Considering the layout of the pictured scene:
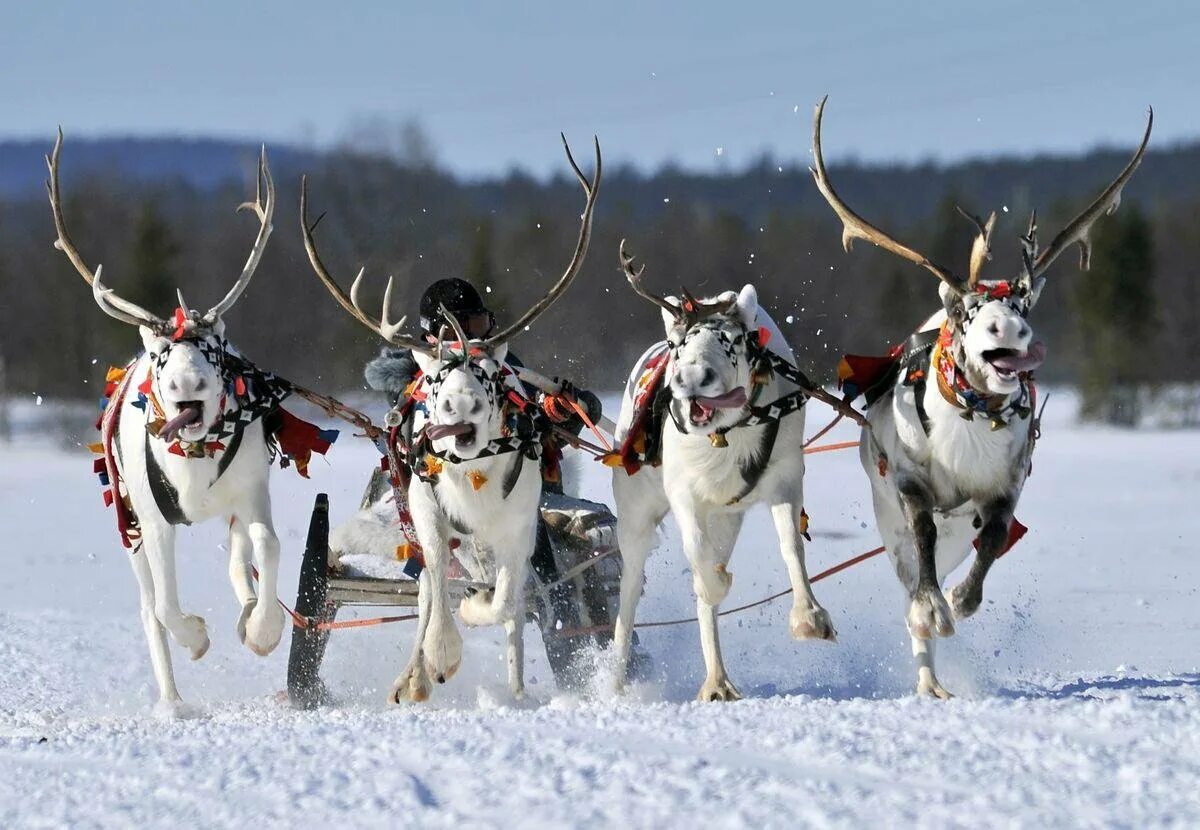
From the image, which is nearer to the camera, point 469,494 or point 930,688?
point 930,688

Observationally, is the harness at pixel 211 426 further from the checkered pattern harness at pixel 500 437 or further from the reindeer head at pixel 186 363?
the checkered pattern harness at pixel 500 437

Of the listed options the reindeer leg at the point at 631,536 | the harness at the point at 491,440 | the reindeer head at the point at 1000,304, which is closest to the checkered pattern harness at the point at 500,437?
the harness at the point at 491,440

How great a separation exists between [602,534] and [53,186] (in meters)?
2.97

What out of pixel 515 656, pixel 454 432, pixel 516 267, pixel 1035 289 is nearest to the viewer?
pixel 1035 289

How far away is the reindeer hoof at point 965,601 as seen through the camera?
22.0 feet

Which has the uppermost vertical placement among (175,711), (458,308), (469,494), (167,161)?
(167,161)

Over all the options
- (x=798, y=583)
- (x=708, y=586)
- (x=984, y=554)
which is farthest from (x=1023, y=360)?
(x=708, y=586)

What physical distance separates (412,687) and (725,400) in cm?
178

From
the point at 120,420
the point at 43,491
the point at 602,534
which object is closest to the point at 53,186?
the point at 120,420

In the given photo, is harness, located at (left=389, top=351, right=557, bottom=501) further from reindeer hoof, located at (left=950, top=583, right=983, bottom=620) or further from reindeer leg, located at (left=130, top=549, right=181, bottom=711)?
reindeer hoof, located at (left=950, top=583, right=983, bottom=620)

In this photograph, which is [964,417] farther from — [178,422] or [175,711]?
[175,711]

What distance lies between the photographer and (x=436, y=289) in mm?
8414

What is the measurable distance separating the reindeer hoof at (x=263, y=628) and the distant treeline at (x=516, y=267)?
15.0 metres

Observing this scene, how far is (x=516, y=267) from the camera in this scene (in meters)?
30.4
